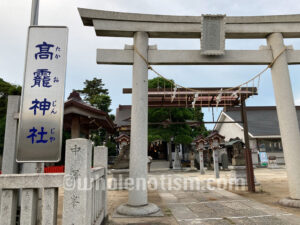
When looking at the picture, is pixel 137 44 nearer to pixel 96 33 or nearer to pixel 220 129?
pixel 96 33

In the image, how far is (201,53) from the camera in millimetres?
5918

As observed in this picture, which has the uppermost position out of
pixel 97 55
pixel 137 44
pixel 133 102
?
pixel 137 44

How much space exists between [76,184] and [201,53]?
16.0 feet

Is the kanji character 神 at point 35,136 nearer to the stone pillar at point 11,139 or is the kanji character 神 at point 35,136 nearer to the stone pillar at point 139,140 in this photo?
the stone pillar at point 11,139

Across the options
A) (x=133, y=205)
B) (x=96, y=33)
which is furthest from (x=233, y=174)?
(x=96, y=33)

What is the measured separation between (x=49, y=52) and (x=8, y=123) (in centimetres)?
206

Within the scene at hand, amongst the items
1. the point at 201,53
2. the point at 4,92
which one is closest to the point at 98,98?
the point at 4,92

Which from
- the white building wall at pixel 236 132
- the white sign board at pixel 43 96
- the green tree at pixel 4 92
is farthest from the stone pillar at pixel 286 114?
the white building wall at pixel 236 132

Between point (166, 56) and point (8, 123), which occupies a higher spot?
point (166, 56)

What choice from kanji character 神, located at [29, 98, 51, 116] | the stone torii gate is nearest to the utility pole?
the stone torii gate

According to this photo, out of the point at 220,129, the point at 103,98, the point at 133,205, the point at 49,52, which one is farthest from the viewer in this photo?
the point at 220,129

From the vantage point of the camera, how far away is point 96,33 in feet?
18.7

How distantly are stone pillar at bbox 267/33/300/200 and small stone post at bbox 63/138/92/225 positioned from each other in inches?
219

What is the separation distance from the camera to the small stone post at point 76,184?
2398 mm
